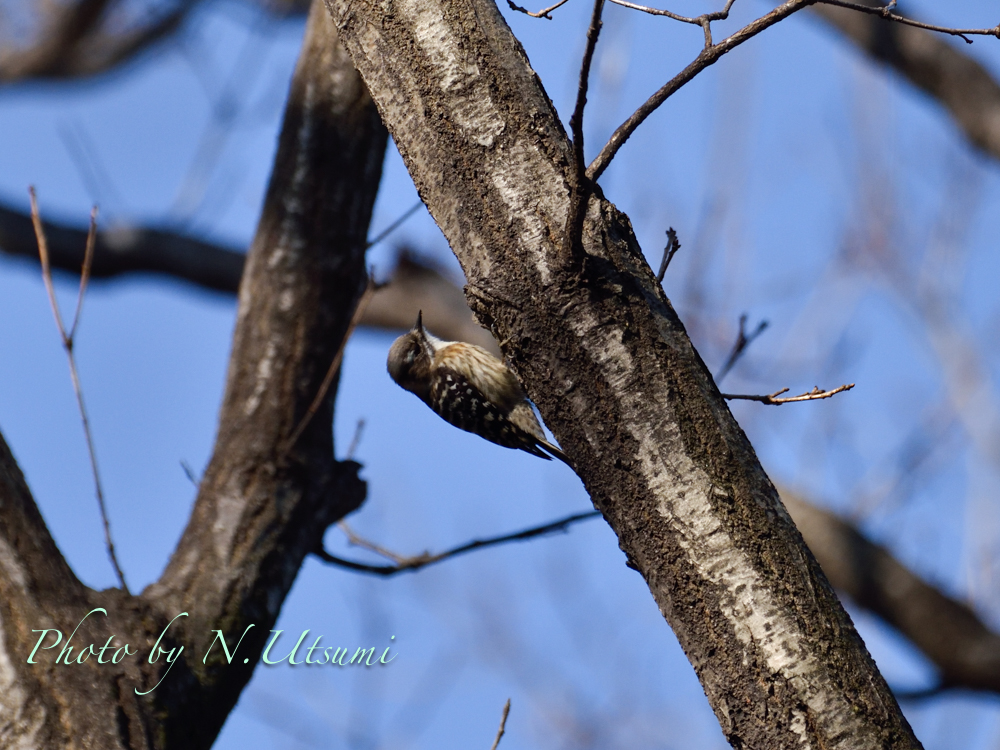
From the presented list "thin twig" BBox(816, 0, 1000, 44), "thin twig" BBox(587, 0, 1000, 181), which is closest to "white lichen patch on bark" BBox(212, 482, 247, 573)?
"thin twig" BBox(587, 0, 1000, 181)

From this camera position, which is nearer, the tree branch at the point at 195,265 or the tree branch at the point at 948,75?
the tree branch at the point at 948,75

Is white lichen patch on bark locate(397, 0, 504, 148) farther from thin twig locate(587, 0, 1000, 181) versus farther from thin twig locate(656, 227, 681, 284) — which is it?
thin twig locate(656, 227, 681, 284)

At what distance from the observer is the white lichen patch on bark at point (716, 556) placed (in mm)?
1678

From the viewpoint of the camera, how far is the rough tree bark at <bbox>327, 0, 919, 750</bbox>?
1.71 metres

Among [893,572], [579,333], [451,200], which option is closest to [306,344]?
[451,200]

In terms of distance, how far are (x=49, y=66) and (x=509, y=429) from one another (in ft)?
23.0

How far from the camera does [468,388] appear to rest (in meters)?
4.82

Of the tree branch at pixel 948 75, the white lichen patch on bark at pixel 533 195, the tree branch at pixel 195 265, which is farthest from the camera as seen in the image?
the tree branch at pixel 195 265

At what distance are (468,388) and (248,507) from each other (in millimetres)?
1868

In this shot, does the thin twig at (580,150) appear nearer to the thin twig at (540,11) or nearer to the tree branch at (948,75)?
the thin twig at (540,11)

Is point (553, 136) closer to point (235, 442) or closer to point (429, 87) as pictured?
point (429, 87)

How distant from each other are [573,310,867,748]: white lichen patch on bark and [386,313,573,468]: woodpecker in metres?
2.64

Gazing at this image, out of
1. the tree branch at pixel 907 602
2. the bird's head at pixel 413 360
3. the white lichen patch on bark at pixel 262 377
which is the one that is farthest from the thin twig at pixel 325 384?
the tree branch at pixel 907 602

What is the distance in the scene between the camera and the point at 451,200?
201cm
